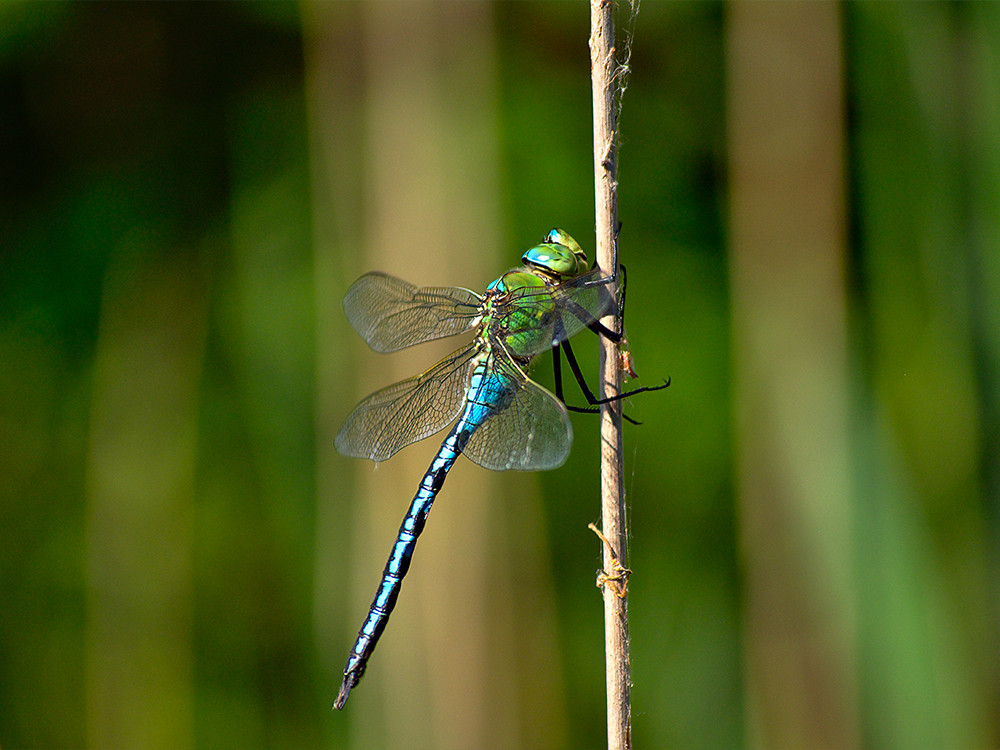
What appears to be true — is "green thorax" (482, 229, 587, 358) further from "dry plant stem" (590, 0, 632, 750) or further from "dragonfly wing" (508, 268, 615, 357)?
"dry plant stem" (590, 0, 632, 750)

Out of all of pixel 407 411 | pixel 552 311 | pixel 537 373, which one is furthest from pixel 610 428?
pixel 537 373

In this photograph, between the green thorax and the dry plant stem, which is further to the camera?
the green thorax

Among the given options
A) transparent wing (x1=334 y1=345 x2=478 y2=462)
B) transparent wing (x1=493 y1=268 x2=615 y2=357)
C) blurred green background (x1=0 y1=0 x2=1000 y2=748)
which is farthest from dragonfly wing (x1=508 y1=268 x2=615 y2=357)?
blurred green background (x1=0 y1=0 x2=1000 y2=748)

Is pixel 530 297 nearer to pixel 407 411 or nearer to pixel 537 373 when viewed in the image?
pixel 407 411

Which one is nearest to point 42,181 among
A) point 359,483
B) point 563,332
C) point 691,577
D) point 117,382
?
point 117,382

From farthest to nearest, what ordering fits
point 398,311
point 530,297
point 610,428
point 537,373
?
point 537,373 → point 398,311 → point 530,297 → point 610,428
